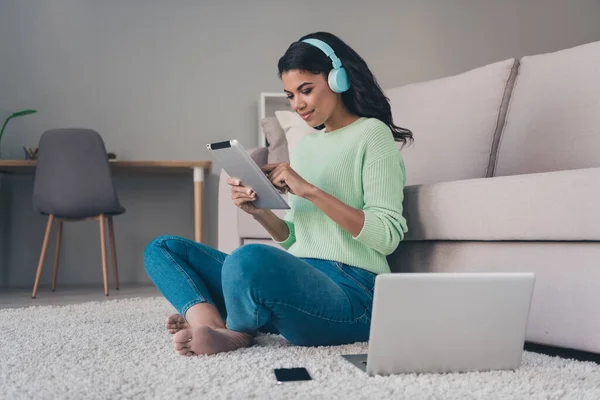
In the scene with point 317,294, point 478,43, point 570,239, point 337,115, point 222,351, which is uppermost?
point 478,43

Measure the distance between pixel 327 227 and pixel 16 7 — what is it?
3048 mm

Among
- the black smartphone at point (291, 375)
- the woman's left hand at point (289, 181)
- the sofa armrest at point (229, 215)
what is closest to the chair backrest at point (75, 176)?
the sofa armrest at point (229, 215)

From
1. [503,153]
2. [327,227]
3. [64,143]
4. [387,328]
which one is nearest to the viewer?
[387,328]

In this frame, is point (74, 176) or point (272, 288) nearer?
point (272, 288)

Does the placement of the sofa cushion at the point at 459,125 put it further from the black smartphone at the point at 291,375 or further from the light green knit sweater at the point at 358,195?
the black smartphone at the point at 291,375

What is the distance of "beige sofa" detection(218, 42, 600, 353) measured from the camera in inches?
50.6

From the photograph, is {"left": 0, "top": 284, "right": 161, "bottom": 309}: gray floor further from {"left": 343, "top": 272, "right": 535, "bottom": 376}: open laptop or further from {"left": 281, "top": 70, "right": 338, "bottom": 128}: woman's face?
{"left": 343, "top": 272, "right": 535, "bottom": 376}: open laptop

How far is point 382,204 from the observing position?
1.30 m

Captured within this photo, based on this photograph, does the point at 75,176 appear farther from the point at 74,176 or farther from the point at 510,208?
the point at 510,208

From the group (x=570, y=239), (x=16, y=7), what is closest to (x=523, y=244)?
(x=570, y=239)

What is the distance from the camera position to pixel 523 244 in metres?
1.39

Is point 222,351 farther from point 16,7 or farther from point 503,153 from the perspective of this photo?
point 16,7

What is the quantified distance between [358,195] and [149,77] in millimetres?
2708

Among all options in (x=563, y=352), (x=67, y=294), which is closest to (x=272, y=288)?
(x=563, y=352)
